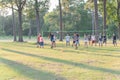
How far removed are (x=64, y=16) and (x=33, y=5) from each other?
44685 mm

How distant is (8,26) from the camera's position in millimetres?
122375

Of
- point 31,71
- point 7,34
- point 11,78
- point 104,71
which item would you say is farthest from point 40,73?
point 7,34

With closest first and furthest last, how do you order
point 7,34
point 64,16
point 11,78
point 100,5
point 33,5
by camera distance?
point 11,78
point 33,5
point 100,5
point 64,16
point 7,34

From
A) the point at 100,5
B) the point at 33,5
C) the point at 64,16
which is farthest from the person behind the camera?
the point at 64,16

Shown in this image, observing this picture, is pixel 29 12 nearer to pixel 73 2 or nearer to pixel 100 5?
pixel 100 5

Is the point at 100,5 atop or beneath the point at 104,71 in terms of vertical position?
atop

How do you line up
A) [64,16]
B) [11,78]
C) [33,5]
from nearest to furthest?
[11,78]
[33,5]
[64,16]

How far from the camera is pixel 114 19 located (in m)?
65.6

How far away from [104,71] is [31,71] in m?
3.52

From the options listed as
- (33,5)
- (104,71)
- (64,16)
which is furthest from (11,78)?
(64,16)

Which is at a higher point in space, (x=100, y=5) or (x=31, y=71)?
(x=100, y=5)

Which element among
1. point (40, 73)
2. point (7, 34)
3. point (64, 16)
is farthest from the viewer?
point (7, 34)

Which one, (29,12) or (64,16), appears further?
(64,16)

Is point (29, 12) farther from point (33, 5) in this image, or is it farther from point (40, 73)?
point (40, 73)
